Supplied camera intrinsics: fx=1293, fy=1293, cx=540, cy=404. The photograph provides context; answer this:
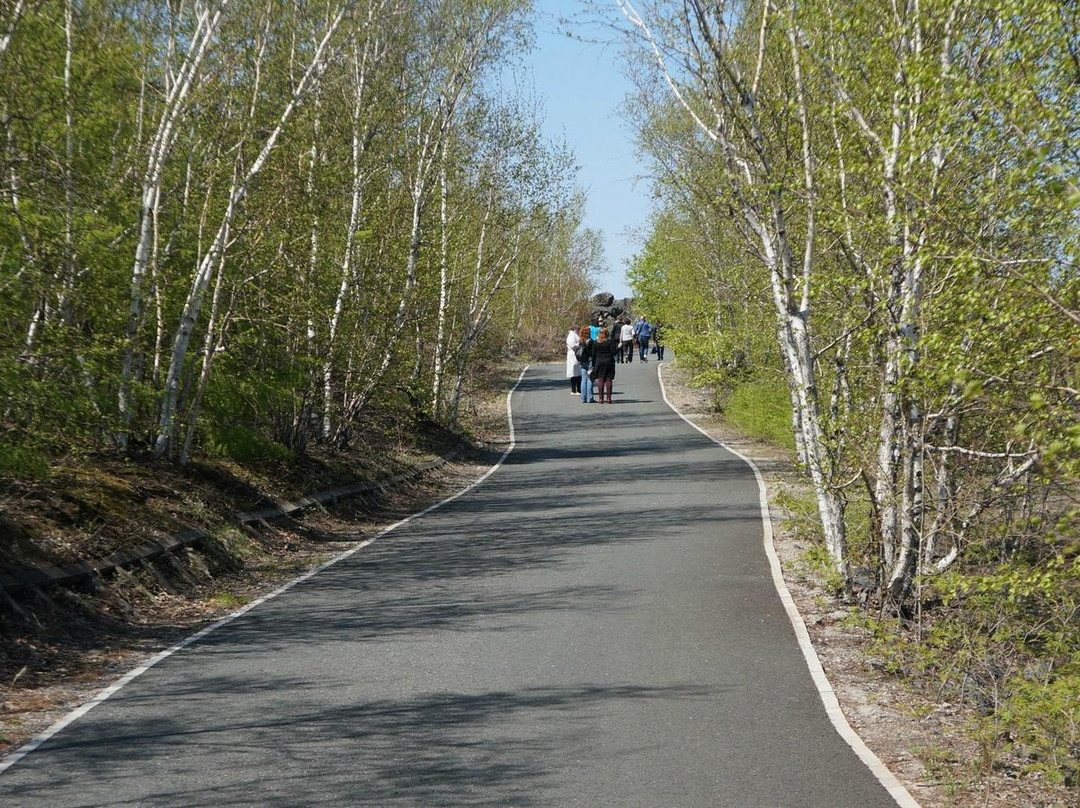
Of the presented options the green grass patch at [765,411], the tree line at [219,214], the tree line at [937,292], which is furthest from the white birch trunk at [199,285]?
the green grass patch at [765,411]

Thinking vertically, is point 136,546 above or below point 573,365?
below

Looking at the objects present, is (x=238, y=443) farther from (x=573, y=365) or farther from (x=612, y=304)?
(x=612, y=304)

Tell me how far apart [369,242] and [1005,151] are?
588 inches

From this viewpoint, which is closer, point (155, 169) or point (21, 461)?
point (21, 461)

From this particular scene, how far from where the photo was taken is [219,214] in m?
17.3

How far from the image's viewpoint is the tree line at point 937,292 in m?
8.12

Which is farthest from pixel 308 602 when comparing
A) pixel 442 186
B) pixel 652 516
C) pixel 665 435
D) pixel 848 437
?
pixel 665 435

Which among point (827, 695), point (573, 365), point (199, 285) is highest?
point (199, 285)

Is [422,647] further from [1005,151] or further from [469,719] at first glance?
[1005,151]

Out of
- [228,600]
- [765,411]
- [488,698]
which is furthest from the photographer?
[765,411]

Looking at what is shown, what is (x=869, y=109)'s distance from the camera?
11836 mm

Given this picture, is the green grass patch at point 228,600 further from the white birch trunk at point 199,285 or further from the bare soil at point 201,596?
the white birch trunk at point 199,285

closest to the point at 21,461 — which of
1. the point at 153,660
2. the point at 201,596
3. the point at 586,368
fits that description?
the point at 153,660

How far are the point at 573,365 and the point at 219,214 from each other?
26.2 m
